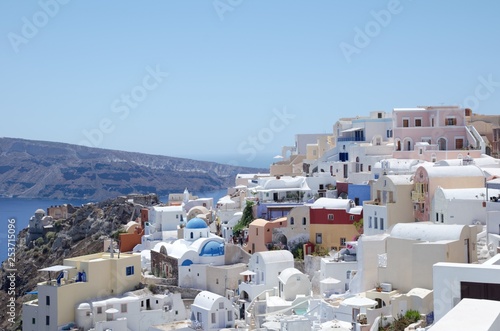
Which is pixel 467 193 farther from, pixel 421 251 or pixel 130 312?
pixel 130 312

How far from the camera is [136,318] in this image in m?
31.4

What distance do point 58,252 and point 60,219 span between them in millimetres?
8786

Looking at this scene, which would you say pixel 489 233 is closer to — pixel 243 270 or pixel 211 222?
pixel 243 270

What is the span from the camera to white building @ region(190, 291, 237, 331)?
29922 mm

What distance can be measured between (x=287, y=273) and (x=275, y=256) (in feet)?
6.22

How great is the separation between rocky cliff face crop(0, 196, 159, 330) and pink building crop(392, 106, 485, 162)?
22069 mm

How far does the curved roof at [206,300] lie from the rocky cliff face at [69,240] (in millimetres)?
21845

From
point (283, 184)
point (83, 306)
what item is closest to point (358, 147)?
point (283, 184)

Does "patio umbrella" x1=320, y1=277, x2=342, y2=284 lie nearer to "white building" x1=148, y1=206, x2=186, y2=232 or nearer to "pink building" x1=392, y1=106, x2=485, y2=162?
"pink building" x1=392, y1=106, x2=485, y2=162

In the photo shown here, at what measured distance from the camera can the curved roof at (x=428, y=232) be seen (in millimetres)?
24484

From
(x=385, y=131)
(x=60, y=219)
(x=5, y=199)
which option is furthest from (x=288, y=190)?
(x=5, y=199)

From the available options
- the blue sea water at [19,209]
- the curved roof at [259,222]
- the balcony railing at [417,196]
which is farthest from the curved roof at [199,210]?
the blue sea water at [19,209]

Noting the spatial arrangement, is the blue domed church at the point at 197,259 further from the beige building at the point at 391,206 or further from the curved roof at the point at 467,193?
the curved roof at the point at 467,193

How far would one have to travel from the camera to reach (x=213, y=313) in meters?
29.9
